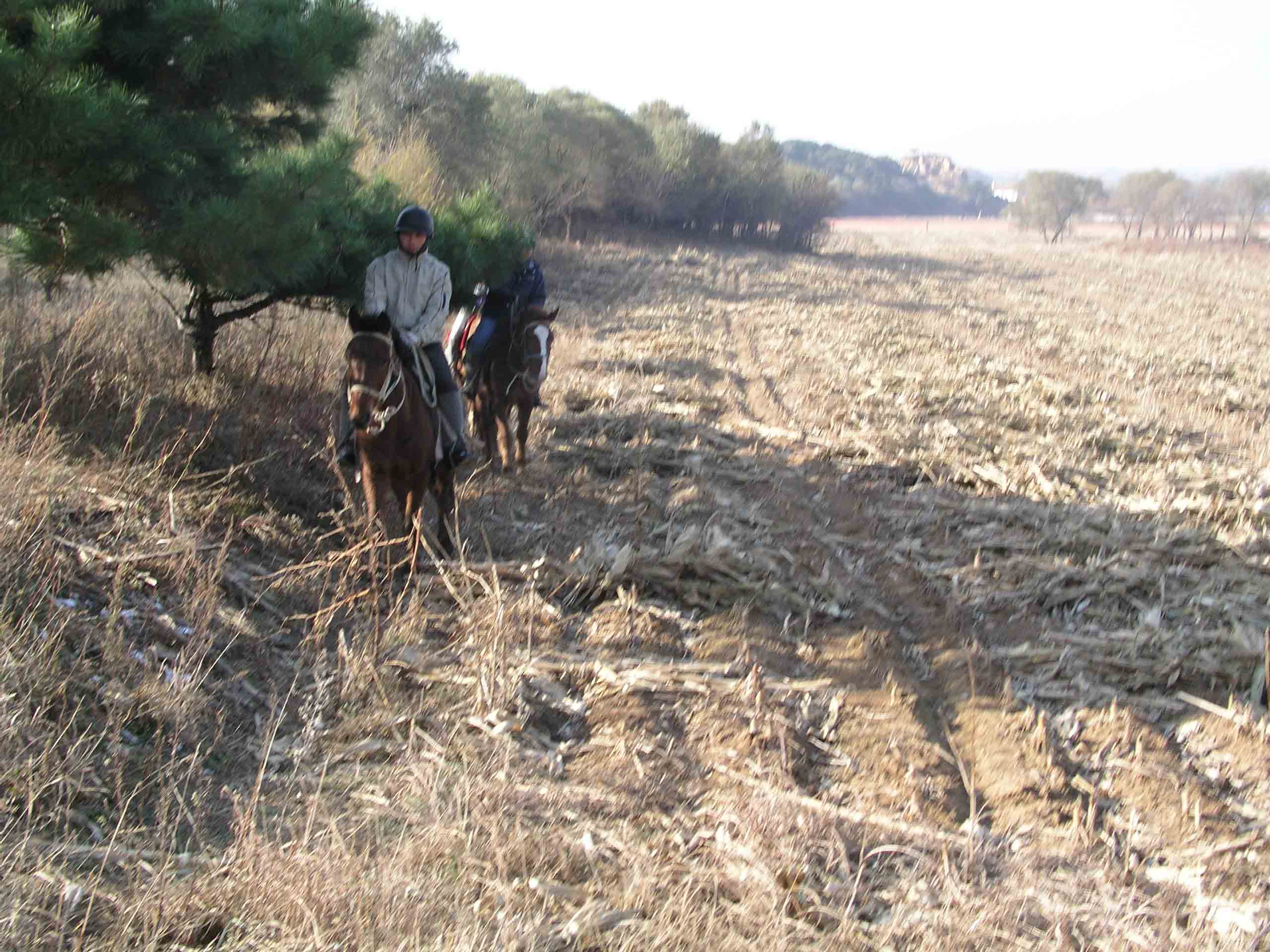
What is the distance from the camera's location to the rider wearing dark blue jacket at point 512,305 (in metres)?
10.3

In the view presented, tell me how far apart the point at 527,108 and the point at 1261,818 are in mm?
41931

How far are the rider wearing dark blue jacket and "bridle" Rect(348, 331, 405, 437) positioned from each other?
3.44m

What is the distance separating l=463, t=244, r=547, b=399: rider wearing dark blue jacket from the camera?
33.7 ft

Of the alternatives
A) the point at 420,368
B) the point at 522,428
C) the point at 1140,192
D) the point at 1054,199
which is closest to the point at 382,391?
the point at 420,368

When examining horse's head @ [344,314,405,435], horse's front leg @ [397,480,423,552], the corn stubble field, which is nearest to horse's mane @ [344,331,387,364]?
horse's head @ [344,314,405,435]

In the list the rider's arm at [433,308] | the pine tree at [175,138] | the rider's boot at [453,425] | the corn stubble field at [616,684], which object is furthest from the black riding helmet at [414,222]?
the corn stubble field at [616,684]

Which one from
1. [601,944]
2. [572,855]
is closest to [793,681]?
[572,855]

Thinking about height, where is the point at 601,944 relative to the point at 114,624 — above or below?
below

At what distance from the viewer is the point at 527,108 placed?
41.7 metres

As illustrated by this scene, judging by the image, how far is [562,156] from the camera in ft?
139

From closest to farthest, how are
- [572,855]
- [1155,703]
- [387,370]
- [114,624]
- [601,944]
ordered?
1. [601,944]
2. [572,855]
3. [114,624]
4. [1155,703]
5. [387,370]

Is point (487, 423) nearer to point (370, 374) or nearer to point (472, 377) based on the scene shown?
point (472, 377)

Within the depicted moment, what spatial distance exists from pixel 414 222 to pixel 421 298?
584mm

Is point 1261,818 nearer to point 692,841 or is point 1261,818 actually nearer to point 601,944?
point 692,841
